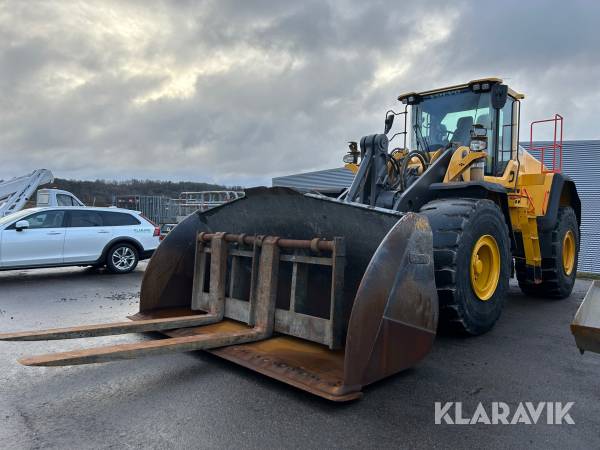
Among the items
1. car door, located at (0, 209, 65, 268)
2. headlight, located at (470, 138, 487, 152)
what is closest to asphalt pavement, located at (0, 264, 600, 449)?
headlight, located at (470, 138, 487, 152)

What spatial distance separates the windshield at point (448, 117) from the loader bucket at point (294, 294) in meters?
3.06

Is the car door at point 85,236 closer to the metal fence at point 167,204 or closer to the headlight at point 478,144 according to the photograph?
the headlight at point 478,144

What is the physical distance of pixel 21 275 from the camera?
10.7m

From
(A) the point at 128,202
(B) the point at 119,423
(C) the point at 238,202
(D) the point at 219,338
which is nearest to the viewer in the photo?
(B) the point at 119,423

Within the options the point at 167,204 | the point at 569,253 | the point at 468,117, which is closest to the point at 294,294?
the point at 468,117

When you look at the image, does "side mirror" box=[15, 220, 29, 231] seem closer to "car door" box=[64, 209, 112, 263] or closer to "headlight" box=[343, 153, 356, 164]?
"car door" box=[64, 209, 112, 263]

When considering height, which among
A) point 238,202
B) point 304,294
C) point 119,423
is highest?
point 238,202

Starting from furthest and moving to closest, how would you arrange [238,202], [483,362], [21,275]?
[21,275] < [238,202] < [483,362]

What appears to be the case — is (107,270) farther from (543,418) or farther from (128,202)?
(128,202)

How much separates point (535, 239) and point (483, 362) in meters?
3.24

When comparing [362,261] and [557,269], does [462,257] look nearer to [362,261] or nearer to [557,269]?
[362,261]

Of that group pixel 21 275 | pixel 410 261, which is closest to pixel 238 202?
pixel 410 261

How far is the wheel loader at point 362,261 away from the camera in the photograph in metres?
3.48

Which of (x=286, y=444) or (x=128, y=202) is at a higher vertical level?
(x=128, y=202)
